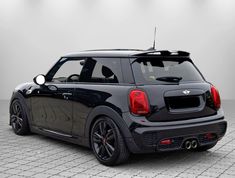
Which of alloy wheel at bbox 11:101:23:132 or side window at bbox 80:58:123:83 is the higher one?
side window at bbox 80:58:123:83

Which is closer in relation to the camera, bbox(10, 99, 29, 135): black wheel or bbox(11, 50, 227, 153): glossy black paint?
bbox(11, 50, 227, 153): glossy black paint

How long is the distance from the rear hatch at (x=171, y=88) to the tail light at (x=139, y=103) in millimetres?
58

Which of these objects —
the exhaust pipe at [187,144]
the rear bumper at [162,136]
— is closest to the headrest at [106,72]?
the rear bumper at [162,136]

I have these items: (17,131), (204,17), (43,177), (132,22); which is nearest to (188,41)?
(204,17)

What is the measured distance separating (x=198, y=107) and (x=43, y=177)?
204 cm

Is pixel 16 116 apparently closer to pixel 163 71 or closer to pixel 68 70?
pixel 68 70

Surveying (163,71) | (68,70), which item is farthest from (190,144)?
(68,70)

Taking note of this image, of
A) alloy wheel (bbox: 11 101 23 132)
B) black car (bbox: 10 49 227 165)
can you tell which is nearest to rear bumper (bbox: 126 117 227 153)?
black car (bbox: 10 49 227 165)

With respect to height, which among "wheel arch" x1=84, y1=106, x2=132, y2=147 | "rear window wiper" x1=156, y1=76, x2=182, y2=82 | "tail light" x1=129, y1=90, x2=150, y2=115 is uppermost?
"rear window wiper" x1=156, y1=76, x2=182, y2=82

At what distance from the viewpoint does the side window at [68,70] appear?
6070mm

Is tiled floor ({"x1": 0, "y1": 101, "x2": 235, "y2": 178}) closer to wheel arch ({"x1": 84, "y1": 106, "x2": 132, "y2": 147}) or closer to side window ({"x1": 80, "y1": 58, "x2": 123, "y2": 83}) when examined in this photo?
wheel arch ({"x1": 84, "y1": 106, "x2": 132, "y2": 147})

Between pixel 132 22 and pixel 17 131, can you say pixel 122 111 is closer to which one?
pixel 17 131

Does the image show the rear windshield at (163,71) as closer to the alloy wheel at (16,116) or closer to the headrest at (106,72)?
the headrest at (106,72)

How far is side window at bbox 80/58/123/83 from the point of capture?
17.6 feet
